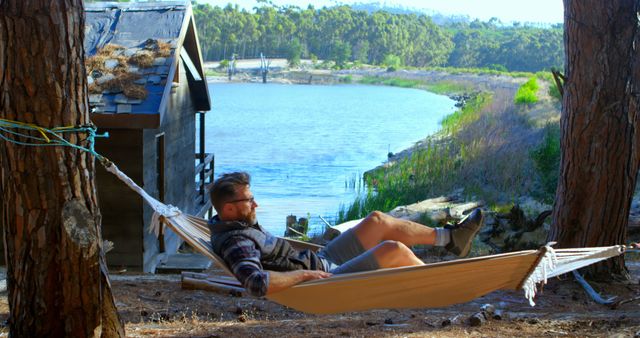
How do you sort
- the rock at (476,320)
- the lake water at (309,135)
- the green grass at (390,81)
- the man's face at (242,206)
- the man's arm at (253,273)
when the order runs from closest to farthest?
the man's arm at (253,273) < the man's face at (242,206) < the rock at (476,320) < the lake water at (309,135) < the green grass at (390,81)

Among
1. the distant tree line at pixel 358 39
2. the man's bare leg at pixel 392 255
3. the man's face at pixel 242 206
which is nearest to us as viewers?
the man's face at pixel 242 206

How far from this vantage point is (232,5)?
225 ft

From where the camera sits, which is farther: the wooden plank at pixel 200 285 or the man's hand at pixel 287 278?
the wooden plank at pixel 200 285

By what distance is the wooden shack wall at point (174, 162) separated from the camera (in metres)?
7.27

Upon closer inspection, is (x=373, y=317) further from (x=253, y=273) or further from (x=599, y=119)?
(x=599, y=119)

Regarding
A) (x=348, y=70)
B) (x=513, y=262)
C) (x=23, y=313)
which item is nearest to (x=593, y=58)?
→ (x=513, y=262)

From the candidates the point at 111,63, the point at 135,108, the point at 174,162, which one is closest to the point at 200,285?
the point at 135,108

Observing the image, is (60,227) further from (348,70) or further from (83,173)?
(348,70)

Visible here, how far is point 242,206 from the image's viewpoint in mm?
3182

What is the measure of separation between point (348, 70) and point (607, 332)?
58.6 metres

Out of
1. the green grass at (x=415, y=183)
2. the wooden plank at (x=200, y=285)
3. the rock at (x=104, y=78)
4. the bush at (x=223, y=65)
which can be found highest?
the rock at (x=104, y=78)

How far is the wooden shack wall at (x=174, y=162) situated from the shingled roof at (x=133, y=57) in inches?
17.0

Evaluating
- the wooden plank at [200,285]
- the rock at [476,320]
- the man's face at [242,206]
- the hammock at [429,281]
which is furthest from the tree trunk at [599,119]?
the man's face at [242,206]

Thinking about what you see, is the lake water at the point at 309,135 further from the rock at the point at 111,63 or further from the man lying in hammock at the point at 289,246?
the man lying in hammock at the point at 289,246
